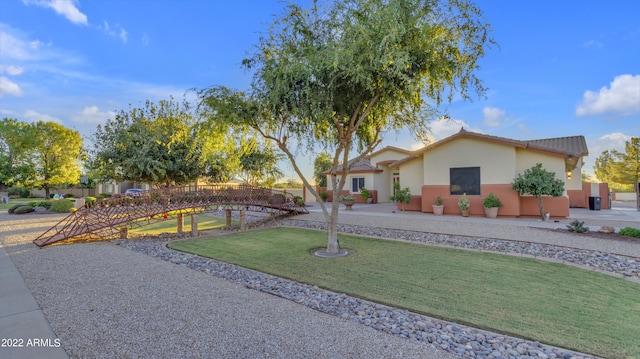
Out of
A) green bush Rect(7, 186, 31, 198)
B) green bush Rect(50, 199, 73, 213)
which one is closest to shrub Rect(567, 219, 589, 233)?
green bush Rect(50, 199, 73, 213)

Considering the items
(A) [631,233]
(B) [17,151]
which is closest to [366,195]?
(A) [631,233]

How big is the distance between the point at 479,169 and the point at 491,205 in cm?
200

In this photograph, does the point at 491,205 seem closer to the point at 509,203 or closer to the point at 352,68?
the point at 509,203

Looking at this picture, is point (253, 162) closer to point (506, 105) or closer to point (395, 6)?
point (506, 105)

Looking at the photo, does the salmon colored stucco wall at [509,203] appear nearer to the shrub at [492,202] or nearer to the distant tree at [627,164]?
the shrub at [492,202]

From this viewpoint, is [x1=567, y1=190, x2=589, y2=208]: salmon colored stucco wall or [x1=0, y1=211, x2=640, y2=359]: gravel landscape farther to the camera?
[x1=567, y1=190, x2=589, y2=208]: salmon colored stucco wall

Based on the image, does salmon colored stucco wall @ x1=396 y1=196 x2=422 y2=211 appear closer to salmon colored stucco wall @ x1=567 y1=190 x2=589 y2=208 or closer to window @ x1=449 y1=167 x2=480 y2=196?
window @ x1=449 y1=167 x2=480 y2=196

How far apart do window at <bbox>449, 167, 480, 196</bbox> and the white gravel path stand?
13744 mm

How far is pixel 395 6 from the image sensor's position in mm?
6648

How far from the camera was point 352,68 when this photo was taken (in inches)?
267

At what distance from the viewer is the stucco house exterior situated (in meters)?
14.5

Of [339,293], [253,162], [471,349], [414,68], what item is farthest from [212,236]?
[253,162]

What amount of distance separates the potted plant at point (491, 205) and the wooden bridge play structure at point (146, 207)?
1056 cm

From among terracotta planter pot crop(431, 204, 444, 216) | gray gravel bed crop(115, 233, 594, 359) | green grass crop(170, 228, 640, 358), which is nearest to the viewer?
gray gravel bed crop(115, 233, 594, 359)
